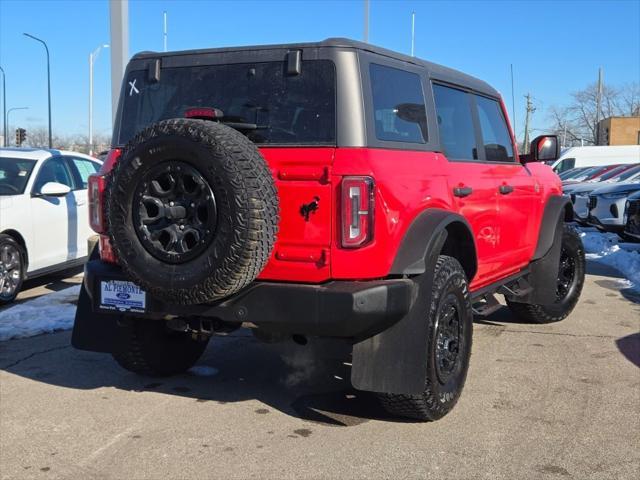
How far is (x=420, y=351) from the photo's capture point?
3.62m

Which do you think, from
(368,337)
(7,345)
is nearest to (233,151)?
(368,337)

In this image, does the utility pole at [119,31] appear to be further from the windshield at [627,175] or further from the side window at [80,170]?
the windshield at [627,175]

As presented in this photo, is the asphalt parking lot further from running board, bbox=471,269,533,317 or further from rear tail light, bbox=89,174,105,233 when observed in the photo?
rear tail light, bbox=89,174,105,233

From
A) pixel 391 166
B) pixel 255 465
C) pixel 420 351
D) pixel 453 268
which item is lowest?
pixel 255 465

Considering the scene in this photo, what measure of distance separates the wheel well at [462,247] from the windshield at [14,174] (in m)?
5.33

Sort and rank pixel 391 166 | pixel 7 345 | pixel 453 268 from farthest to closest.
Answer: pixel 7 345
pixel 453 268
pixel 391 166

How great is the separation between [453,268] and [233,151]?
1532mm

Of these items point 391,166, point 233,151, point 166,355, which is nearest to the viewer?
point 233,151

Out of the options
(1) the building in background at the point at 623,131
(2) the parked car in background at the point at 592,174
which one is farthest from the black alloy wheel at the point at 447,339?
(1) the building in background at the point at 623,131

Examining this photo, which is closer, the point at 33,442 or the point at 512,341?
the point at 33,442

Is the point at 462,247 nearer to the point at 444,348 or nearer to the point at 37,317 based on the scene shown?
the point at 444,348

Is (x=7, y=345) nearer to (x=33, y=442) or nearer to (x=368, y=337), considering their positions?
(x=33, y=442)

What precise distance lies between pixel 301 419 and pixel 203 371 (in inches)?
47.6

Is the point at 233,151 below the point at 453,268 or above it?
above
